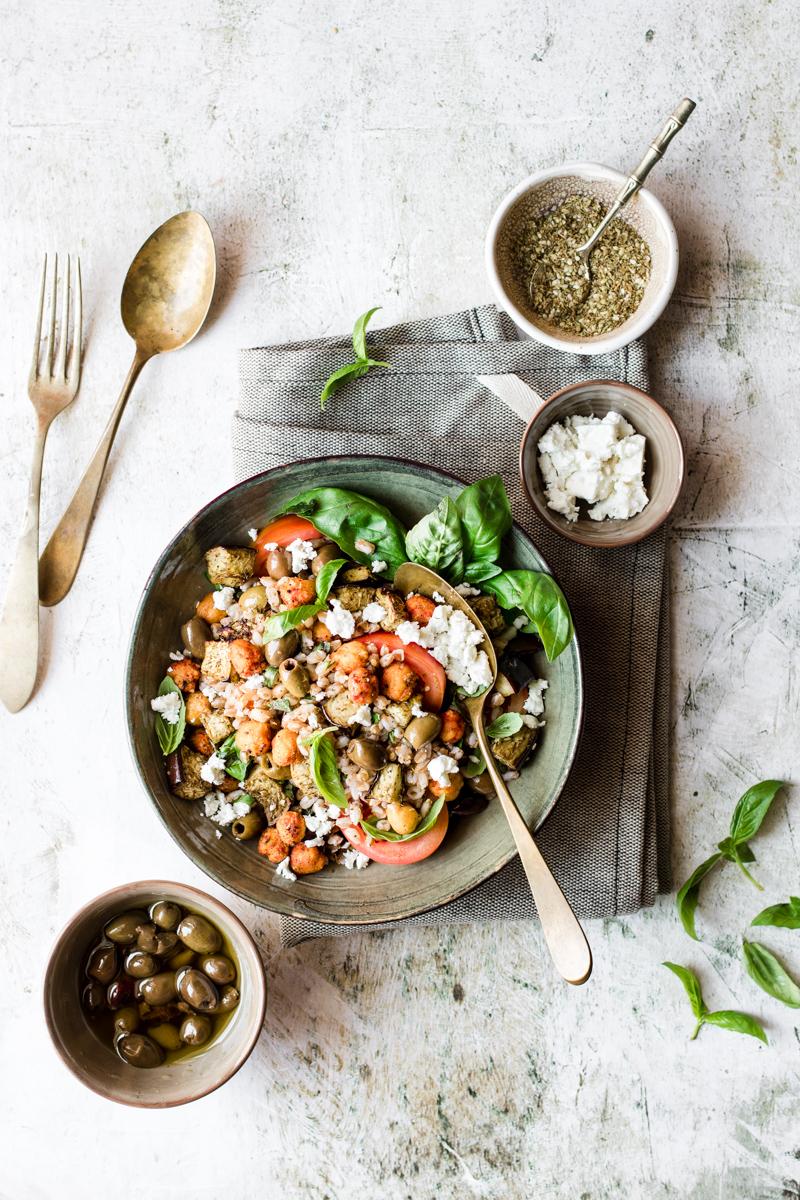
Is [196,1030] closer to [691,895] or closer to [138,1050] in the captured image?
[138,1050]

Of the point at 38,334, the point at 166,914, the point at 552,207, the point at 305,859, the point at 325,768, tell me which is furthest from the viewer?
the point at 38,334

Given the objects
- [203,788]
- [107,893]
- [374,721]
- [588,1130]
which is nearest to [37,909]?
[107,893]

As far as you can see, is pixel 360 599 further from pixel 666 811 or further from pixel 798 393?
pixel 798 393

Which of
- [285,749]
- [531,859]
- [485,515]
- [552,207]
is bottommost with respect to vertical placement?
[531,859]

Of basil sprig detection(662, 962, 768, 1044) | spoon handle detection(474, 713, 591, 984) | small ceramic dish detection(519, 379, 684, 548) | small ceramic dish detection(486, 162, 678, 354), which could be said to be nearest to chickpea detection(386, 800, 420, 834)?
spoon handle detection(474, 713, 591, 984)

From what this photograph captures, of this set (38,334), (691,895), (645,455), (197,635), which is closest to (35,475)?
(38,334)

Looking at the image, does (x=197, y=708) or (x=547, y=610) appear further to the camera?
Result: (x=197, y=708)

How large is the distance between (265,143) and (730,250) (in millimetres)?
1337

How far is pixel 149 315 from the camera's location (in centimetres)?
271


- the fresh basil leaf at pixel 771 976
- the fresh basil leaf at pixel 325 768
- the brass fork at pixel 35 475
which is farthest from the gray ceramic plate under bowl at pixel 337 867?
the fresh basil leaf at pixel 771 976

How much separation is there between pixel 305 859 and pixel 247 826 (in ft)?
0.54

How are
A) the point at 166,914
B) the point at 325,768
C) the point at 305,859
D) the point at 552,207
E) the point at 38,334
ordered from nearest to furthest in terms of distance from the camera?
the point at 325,768
the point at 305,859
the point at 166,914
the point at 552,207
the point at 38,334

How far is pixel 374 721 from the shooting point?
230 cm

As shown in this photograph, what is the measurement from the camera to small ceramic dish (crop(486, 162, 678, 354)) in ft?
8.23
